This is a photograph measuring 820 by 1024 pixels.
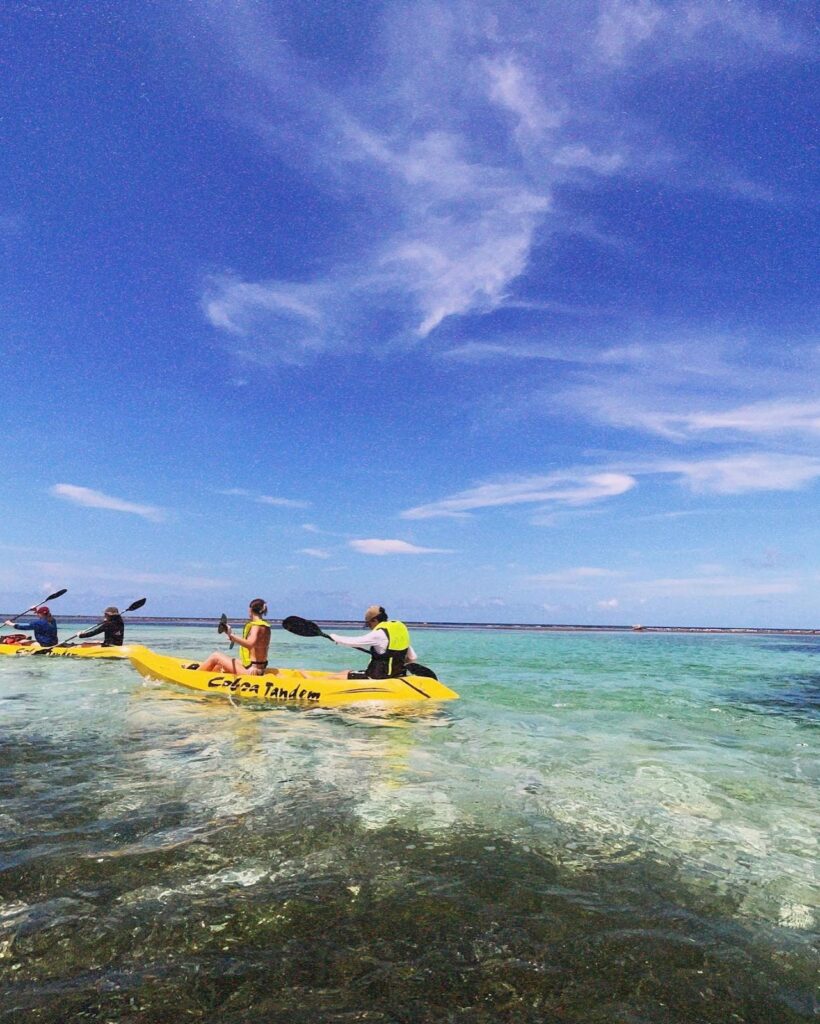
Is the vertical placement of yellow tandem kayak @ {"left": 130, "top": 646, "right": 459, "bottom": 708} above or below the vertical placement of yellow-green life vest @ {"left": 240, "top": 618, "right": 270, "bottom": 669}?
below

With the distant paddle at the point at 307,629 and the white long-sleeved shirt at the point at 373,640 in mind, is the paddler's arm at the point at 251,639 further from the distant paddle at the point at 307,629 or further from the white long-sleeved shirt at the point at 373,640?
the white long-sleeved shirt at the point at 373,640

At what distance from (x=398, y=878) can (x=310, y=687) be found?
8883 millimetres

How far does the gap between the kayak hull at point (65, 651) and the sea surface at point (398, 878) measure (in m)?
13.2

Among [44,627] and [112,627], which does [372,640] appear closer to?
[112,627]

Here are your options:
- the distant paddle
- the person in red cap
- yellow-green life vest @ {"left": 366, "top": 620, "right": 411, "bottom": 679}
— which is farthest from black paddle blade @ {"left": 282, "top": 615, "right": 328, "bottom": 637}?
the person in red cap

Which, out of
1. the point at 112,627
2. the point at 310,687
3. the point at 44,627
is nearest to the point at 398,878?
the point at 310,687

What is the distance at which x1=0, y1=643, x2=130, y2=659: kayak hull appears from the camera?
74.6ft

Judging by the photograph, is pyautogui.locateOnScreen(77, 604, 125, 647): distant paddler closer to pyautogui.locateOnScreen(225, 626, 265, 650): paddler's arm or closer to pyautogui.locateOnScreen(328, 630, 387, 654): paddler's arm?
pyautogui.locateOnScreen(225, 626, 265, 650): paddler's arm

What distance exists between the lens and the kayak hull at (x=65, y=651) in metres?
22.8

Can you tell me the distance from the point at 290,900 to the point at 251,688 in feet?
32.8

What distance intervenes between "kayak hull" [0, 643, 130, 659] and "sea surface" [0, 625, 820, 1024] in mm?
13204

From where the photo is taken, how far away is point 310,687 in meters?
13.3

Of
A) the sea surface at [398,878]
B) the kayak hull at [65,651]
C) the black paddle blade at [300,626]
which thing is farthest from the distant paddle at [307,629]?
the kayak hull at [65,651]

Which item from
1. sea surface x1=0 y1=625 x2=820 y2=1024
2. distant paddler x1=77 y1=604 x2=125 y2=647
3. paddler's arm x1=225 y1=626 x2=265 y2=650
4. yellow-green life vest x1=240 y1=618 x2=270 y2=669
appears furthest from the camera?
distant paddler x1=77 y1=604 x2=125 y2=647
